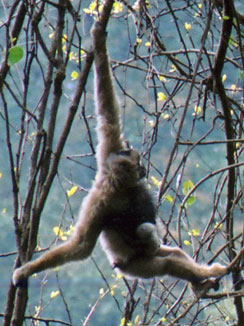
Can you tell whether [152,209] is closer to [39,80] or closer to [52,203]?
[52,203]

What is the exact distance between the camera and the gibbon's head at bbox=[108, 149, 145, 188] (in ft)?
9.21

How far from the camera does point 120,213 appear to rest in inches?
112

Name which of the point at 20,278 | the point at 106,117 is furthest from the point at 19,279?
the point at 106,117

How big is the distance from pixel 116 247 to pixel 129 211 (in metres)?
0.18

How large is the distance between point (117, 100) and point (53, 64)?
0.70 metres

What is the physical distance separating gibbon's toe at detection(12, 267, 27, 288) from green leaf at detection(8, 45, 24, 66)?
789mm

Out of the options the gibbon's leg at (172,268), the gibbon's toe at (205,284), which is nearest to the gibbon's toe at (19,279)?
the gibbon's leg at (172,268)

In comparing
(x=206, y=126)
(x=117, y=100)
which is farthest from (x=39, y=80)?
(x=117, y=100)

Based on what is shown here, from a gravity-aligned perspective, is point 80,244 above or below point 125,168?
below

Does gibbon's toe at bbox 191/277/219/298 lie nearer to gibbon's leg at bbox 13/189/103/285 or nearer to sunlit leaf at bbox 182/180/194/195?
sunlit leaf at bbox 182/180/194/195

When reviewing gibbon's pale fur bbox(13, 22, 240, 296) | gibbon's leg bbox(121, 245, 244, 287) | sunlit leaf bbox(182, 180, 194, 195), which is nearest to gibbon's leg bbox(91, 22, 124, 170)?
gibbon's pale fur bbox(13, 22, 240, 296)

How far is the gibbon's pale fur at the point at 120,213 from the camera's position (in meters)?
2.79

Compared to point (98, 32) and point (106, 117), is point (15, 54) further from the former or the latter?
point (106, 117)

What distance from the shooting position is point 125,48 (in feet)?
24.3
